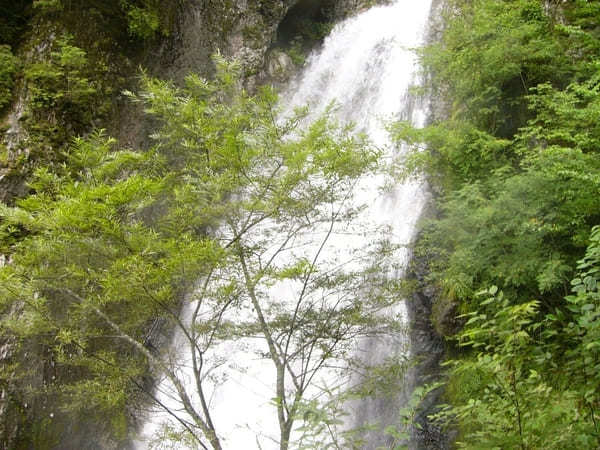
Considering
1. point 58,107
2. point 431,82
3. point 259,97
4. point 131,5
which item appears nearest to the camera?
point 259,97

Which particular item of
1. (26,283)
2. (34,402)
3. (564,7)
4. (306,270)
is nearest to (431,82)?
(564,7)

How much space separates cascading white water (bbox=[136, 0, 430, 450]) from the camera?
27.3 ft

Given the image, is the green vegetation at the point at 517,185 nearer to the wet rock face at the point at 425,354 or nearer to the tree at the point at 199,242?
the wet rock face at the point at 425,354

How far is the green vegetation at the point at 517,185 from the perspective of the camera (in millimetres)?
2262

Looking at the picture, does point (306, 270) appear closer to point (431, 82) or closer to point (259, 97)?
point (259, 97)

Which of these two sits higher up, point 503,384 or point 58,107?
point 58,107

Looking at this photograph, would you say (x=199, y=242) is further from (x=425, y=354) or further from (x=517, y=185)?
(x=425, y=354)

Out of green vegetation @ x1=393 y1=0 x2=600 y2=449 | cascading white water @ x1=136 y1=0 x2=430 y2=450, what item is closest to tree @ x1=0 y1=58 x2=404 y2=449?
cascading white water @ x1=136 y1=0 x2=430 y2=450

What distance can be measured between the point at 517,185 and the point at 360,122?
751 centimetres

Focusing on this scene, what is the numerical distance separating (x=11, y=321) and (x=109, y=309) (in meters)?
1.14

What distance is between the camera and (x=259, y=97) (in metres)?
5.94

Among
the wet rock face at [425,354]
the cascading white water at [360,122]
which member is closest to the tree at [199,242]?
the cascading white water at [360,122]

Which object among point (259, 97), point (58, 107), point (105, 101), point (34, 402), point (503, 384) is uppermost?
point (105, 101)

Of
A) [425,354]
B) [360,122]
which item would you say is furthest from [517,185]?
[360,122]
